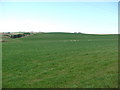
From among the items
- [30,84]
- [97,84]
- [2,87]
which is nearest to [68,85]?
[97,84]

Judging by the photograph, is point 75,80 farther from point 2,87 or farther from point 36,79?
point 2,87

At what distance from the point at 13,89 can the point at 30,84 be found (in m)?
1.17

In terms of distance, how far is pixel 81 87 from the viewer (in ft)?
39.2

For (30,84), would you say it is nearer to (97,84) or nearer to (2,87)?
(2,87)

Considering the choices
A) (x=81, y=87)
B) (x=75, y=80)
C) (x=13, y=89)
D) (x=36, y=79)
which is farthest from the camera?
(x=36, y=79)

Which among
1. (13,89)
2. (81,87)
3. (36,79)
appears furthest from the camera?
(36,79)

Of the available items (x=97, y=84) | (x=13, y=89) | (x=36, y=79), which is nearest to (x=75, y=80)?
(x=97, y=84)

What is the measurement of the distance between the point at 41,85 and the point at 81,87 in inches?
103

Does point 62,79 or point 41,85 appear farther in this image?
point 62,79

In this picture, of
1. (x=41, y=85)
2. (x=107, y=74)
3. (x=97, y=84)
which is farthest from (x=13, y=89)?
(x=107, y=74)

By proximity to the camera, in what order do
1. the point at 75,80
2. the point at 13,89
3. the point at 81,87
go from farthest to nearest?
the point at 75,80, the point at 13,89, the point at 81,87

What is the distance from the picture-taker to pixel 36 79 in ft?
48.4

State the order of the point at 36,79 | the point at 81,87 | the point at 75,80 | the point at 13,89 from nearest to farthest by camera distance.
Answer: the point at 81,87 → the point at 13,89 → the point at 75,80 → the point at 36,79

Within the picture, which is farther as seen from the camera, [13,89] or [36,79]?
[36,79]
